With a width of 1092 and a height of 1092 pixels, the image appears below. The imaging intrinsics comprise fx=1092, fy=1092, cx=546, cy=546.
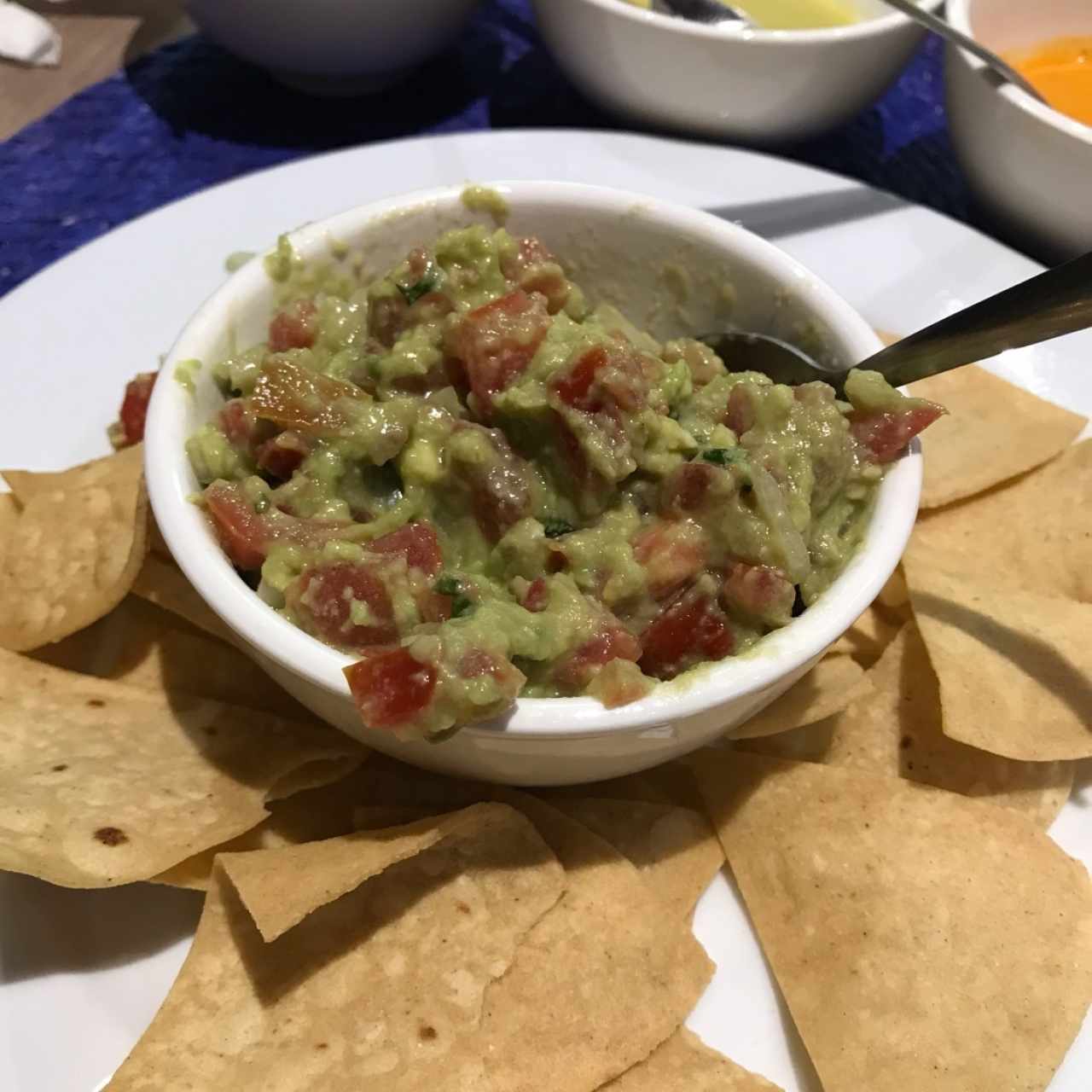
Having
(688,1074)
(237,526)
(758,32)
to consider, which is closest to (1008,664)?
(688,1074)

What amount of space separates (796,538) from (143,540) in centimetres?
96

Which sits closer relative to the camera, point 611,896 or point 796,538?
point 796,538

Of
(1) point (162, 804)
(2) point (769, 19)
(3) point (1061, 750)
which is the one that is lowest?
(1) point (162, 804)

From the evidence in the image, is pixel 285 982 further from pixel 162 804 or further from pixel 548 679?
pixel 548 679

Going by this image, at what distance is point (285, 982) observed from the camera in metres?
1.42

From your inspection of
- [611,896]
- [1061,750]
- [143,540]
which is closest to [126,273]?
[143,540]

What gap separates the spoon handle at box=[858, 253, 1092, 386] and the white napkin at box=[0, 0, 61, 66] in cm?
270

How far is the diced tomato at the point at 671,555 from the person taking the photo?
54.2 inches

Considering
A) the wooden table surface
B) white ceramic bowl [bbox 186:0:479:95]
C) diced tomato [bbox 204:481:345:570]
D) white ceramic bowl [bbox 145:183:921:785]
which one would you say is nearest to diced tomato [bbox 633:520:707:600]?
white ceramic bowl [bbox 145:183:921:785]

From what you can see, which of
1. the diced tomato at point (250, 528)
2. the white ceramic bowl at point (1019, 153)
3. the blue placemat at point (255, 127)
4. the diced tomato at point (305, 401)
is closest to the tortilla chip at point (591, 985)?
the diced tomato at point (250, 528)

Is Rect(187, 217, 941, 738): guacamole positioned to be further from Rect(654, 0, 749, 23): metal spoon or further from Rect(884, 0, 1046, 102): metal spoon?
Rect(654, 0, 749, 23): metal spoon

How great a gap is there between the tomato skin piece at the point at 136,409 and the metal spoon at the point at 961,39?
6.09 feet

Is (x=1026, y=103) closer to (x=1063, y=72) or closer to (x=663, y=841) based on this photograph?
(x=1063, y=72)

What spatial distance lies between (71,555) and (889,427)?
4.09ft
